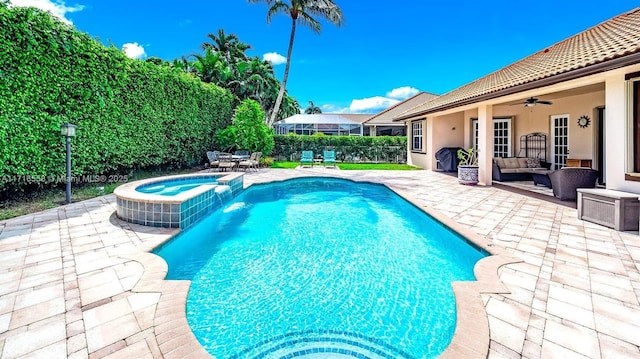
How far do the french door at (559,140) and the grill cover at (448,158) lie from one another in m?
4.00

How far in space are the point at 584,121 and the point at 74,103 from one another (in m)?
16.8

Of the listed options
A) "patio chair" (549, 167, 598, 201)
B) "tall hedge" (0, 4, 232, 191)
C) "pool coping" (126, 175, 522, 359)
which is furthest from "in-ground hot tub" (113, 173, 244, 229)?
"patio chair" (549, 167, 598, 201)

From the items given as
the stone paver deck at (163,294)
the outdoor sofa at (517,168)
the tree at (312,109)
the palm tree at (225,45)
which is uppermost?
the tree at (312,109)

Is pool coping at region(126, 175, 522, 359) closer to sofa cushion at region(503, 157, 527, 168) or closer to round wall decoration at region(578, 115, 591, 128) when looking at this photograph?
sofa cushion at region(503, 157, 527, 168)

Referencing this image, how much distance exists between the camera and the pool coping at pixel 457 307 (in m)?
2.32

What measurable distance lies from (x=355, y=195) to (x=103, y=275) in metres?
8.16

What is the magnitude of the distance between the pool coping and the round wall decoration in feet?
32.2

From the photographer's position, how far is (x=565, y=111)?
1176 centimetres

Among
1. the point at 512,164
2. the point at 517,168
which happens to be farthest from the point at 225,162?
the point at 517,168

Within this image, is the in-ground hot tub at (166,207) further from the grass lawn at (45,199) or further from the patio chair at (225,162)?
the patio chair at (225,162)

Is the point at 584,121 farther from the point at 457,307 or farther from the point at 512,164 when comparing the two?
the point at 457,307

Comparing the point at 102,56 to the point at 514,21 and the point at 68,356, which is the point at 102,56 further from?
the point at 514,21

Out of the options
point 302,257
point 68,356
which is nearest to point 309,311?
point 302,257

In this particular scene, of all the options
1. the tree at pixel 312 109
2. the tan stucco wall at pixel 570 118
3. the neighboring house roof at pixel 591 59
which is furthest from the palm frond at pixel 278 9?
the tree at pixel 312 109
